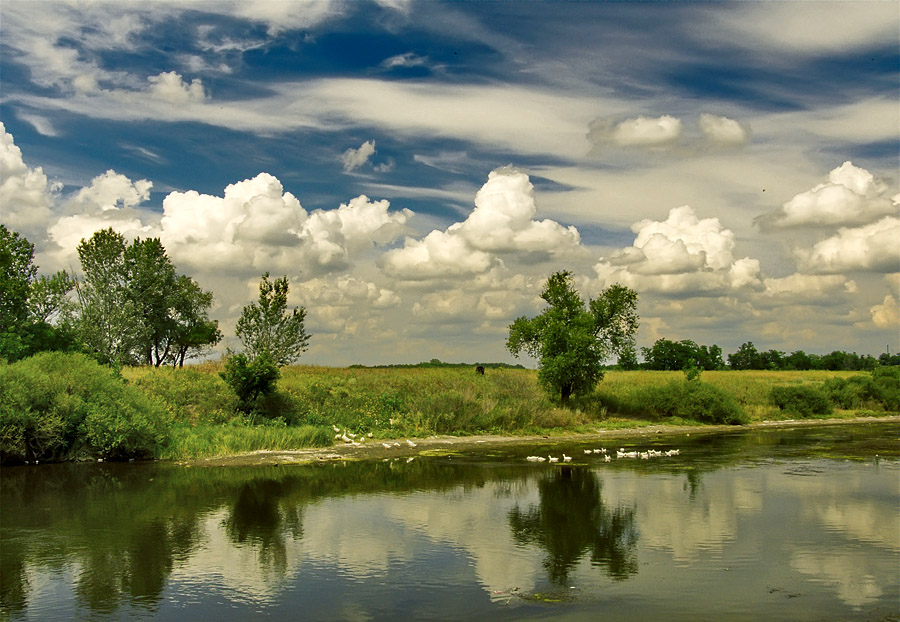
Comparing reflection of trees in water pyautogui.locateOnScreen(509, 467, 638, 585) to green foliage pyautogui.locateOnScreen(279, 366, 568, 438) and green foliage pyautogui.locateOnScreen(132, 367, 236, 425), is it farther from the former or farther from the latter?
green foliage pyautogui.locateOnScreen(132, 367, 236, 425)

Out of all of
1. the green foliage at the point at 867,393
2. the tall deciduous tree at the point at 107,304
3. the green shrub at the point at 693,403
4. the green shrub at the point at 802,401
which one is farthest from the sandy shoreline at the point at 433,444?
the tall deciduous tree at the point at 107,304

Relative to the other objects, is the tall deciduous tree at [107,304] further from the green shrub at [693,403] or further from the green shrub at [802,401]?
the green shrub at [802,401]

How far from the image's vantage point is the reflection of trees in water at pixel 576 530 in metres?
12.3

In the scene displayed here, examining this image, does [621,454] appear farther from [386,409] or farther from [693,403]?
[693,403]

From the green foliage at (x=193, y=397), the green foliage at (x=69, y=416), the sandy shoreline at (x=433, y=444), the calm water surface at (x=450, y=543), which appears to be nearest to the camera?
Answer: the calm water surface at (x=450, y=543)

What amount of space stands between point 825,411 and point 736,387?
5381 mm

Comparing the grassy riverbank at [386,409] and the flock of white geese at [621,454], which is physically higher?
the grassy riverbank at [386,409]

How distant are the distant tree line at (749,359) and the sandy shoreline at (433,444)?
56290 mm

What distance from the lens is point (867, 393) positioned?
48.9 meters

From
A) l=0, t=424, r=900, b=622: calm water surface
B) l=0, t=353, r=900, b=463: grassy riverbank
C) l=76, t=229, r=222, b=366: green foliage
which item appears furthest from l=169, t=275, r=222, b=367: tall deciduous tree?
l=0, t=424, r=900, b=622: calm water surface

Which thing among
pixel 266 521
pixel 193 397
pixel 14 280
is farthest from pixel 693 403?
pixel 14 280

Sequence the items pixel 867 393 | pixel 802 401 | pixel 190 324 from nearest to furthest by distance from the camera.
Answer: pixel 802 401 → pixel 867 393 → pixel 190 324

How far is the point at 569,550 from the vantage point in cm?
1314

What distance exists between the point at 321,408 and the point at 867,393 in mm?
36953
